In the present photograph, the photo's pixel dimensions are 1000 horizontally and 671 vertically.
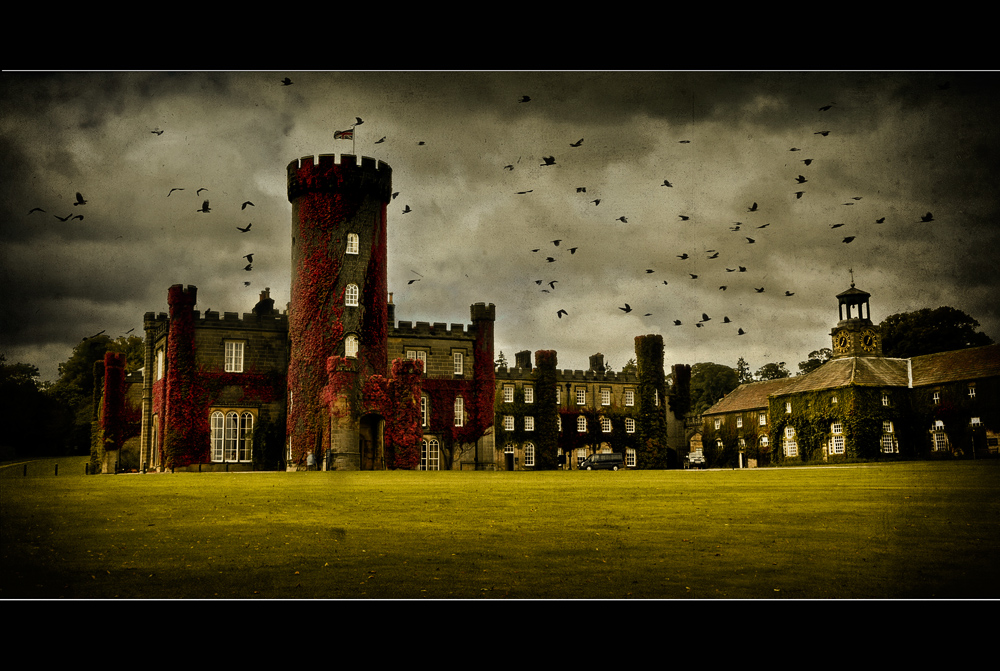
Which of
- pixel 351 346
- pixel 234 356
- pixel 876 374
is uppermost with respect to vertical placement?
pixel 351 346

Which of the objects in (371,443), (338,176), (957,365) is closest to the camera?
(957,365)

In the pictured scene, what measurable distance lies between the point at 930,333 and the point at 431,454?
24.7 meters

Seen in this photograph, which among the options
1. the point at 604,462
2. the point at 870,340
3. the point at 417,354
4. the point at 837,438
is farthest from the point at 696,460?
the point at 417,354

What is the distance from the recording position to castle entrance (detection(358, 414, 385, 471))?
33.9 metres

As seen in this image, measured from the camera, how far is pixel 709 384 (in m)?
56.8

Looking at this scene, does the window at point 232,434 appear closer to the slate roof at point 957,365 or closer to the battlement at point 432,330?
the battlement at point 432,330

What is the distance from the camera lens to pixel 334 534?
1209 cm

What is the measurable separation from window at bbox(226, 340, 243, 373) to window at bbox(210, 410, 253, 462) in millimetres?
1890

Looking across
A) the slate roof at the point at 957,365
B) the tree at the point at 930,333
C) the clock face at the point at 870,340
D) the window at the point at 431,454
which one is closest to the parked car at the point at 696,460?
the clock face at the point at 870,340

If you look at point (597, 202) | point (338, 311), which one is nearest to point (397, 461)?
point (338, 311)

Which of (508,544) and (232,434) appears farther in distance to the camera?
(232,434)

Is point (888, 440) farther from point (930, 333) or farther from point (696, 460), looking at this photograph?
point (696, 460)

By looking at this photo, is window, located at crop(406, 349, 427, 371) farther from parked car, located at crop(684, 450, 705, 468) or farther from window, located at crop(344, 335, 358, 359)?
parked car, located at crop(684, 450, 705, 468)

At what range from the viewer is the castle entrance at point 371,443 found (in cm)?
3391
